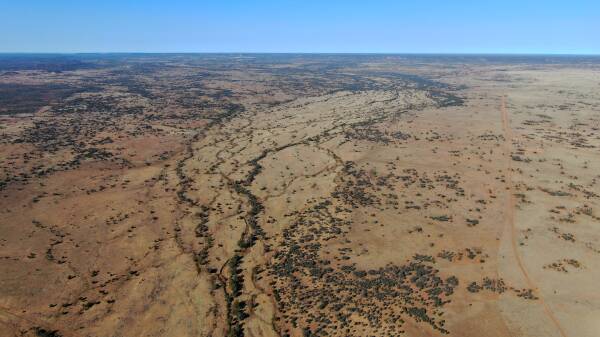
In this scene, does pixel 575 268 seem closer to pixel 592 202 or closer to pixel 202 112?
pixel 592 202

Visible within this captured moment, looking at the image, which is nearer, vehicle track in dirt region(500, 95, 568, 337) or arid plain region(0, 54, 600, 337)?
vehicle track in dirt region(500, 95, 568, 337)

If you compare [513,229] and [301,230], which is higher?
[513,229]

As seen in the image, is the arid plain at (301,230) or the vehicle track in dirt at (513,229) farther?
the arid plain at (301,230)

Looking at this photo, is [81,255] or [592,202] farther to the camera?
[592,202]

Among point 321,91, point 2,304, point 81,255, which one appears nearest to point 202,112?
point 321,91

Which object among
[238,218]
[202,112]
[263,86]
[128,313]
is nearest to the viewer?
[128,313]

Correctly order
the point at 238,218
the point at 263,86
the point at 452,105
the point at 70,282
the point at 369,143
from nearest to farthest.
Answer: the point at 70,282, the point at 238,218, the point at 369,143, the point at 452,105, the point at 263,86

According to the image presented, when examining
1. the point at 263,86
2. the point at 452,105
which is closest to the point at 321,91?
the point at 263,86

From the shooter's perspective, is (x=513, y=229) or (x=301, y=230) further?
(x=301, y=230)
